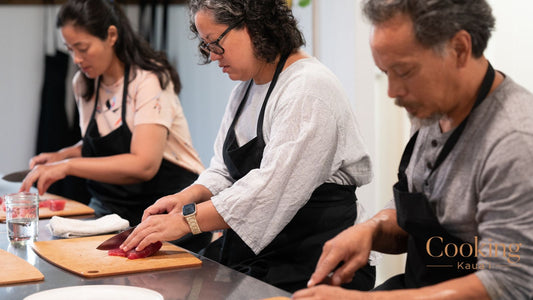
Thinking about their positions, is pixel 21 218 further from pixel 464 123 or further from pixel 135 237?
pixel 464 123

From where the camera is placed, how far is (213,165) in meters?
2.13

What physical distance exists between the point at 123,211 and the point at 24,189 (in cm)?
39

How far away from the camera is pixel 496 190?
1145 mm

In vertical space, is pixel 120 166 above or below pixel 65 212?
above

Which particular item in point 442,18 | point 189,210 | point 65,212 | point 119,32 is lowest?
point 65,212

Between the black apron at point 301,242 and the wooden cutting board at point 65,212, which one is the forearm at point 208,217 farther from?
the wooden cutting board at point 65,212

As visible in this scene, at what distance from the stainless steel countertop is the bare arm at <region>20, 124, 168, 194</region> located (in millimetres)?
918

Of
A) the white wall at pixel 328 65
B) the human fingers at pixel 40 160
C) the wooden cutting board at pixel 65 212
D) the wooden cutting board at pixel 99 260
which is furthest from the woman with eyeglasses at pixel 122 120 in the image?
the white wall at pixel 328 65

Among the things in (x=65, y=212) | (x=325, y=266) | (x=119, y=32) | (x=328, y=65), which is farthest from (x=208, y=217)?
(x=328, y=65)

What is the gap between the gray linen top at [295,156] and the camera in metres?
1.67

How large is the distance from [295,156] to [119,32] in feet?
4.49

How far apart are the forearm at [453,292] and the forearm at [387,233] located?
13.0 inches

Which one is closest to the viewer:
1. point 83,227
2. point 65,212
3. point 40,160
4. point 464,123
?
point 464,123

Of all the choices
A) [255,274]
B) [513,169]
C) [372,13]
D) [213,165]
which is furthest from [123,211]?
[513,169]
